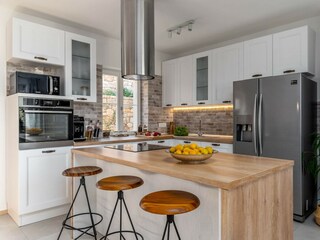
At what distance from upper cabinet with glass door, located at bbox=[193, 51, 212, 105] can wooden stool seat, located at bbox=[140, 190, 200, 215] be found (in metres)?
3.04

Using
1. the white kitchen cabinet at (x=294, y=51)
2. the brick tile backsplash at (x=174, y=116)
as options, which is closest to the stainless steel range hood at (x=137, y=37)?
the white kitchen cabinet at (x=294, y=51)

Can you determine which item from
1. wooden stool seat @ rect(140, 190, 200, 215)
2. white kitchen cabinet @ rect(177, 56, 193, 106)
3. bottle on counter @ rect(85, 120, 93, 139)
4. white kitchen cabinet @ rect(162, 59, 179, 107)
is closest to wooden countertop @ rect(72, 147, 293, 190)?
wooden stool seat @ rect(140, 190, 200, 215)

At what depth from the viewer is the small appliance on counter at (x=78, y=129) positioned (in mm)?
3480

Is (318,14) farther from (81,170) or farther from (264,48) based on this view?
(81,170)

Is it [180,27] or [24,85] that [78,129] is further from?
[180,27]

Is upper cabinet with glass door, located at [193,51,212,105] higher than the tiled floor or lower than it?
higher

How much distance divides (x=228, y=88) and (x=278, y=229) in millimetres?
2644

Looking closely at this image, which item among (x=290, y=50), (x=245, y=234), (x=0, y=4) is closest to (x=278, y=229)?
(x=245, y=234)

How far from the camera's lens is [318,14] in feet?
10.9

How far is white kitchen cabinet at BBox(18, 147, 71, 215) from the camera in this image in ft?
9.11

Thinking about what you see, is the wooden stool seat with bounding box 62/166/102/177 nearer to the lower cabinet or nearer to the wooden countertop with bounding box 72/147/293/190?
the wooden countertop with bounding box 72/147/293/190

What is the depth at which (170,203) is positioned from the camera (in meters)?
1.36

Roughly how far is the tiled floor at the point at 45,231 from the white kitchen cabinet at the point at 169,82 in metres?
2.99

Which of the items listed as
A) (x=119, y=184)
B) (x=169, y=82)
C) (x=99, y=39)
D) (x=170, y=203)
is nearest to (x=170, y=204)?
(x=170, y=203)
